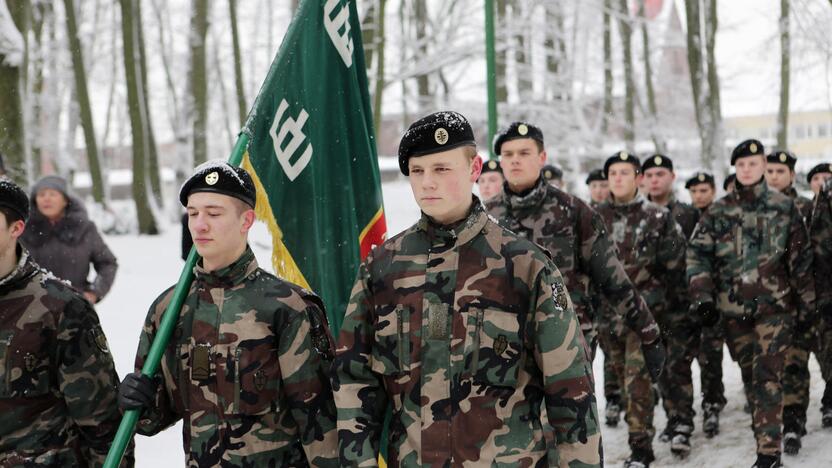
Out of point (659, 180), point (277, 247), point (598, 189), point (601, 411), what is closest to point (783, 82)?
point (598, 189)

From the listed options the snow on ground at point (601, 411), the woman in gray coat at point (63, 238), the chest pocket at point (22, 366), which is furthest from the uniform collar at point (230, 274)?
the woman in gray coat at point (63, 238)

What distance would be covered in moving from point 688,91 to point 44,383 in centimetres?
3114

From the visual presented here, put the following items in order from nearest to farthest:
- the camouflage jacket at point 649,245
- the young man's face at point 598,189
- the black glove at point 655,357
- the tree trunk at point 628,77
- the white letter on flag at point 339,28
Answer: the white letter on flag at point 339,28 → the black glove at point 655,357 → the camouflage jacket at point 649,245 → the young man's face at point 598,189 → the tree trunk at point 628,77

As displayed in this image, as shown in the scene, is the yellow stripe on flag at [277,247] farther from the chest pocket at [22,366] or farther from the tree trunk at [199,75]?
the tree trunk at [199,75]

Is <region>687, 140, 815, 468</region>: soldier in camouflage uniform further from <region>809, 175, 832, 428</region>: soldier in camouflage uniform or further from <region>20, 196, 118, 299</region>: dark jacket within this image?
<region>20, 196, 118, 299</region>: dark jacket

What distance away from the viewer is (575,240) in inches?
213

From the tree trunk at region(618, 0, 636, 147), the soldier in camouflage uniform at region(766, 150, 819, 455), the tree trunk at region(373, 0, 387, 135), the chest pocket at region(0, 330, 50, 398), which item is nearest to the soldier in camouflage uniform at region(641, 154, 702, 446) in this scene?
the soldier in camouflage uniform at region(766, 150, 819, 455)

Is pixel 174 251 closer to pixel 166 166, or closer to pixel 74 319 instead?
pixel 74 319

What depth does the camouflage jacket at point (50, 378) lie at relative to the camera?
3084 mm

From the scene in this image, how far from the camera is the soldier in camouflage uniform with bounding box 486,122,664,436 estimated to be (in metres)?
5.16

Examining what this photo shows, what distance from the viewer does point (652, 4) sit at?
2561 centimetres

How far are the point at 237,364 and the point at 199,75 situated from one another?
66.5ft

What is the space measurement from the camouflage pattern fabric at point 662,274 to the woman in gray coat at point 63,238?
436 centimetres

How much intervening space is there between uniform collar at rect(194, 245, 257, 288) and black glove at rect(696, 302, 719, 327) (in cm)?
443
